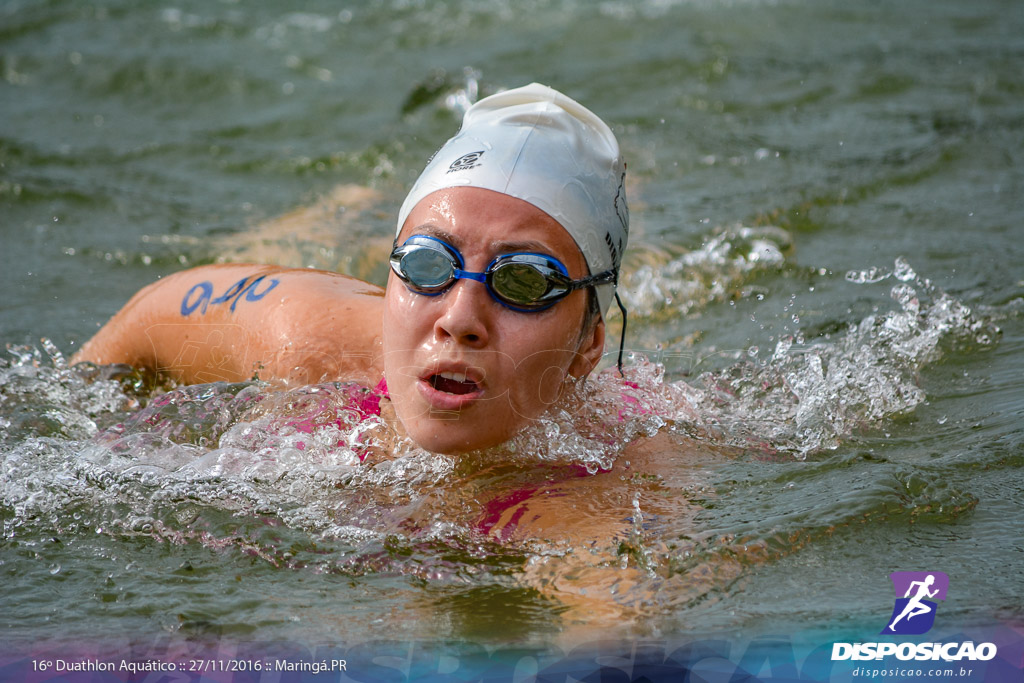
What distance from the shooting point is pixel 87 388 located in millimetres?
3787

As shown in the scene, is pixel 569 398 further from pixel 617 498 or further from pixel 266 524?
pixel 266 524

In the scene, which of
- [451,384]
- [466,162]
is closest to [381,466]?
[451,384]

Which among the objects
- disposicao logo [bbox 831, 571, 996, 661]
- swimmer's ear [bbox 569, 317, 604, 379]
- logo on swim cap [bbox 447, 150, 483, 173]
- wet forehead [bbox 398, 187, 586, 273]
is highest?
logo on swim cap [bbox 447, 150, 483, 173]

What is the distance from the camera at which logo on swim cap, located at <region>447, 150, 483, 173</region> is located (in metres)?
2.98

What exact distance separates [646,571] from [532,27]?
9103 mm

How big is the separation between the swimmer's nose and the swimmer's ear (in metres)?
0.43

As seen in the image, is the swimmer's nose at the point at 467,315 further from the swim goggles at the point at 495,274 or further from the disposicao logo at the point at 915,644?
the disposicao logo at the point at 915,644

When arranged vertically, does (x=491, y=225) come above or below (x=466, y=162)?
below

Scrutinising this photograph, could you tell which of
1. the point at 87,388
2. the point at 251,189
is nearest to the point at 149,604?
the point at 87,388

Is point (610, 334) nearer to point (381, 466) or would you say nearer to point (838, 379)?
point (838, 379)

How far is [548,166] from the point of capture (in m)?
2.98

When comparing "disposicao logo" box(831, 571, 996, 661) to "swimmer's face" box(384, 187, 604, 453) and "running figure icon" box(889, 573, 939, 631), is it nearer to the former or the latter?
"running figure icon" box(889, 573, 939, 631)

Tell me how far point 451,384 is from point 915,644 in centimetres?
134

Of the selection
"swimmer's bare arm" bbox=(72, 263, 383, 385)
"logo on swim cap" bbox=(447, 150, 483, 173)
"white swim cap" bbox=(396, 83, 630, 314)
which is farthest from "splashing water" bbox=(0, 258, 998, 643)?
"logo on swim cap" bbox=(447, 150, 483, 173)
